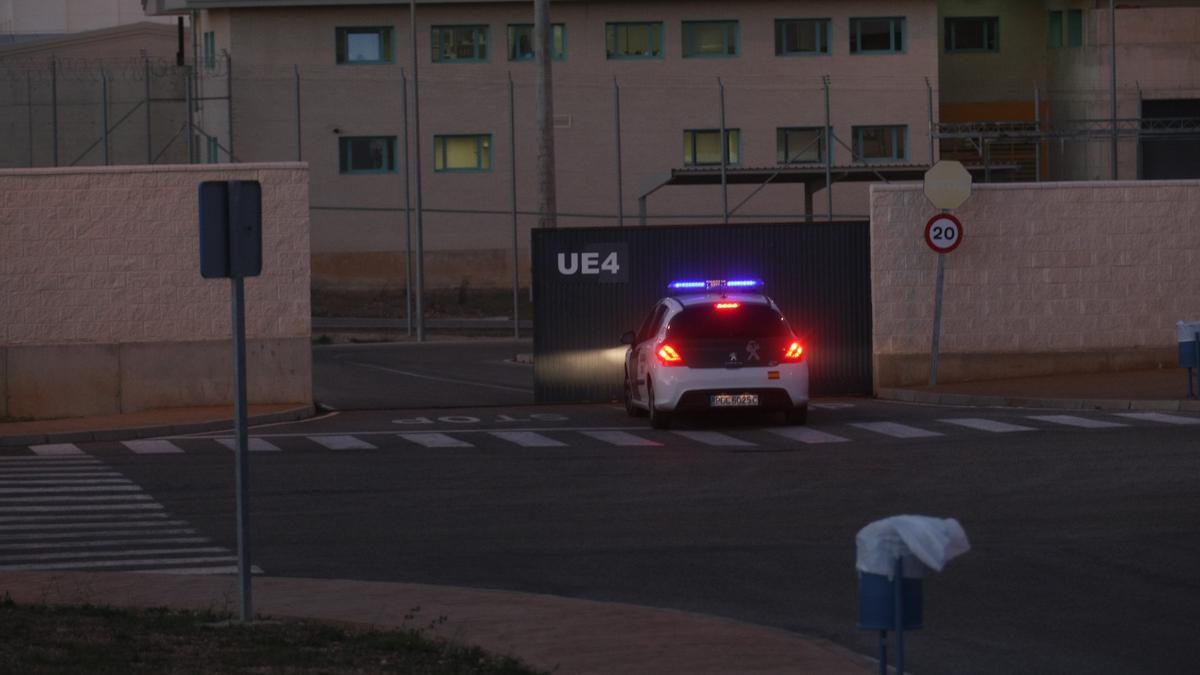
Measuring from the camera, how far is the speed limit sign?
26.4m

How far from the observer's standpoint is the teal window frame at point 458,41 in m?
54.7

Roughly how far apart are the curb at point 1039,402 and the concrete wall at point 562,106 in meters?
27.1

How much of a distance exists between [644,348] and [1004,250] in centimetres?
702

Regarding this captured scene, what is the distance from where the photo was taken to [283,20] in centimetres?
5409

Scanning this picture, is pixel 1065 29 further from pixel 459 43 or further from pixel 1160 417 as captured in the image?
pixel 1160 417

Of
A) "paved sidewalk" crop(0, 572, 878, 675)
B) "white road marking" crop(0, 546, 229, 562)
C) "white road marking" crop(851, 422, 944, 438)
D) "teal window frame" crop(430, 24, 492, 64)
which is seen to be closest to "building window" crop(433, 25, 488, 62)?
"teal window frame" crop(430, 24, 492, 64)

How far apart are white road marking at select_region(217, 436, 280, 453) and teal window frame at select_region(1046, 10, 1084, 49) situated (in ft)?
133

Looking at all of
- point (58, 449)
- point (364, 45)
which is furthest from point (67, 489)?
point (364, 45)

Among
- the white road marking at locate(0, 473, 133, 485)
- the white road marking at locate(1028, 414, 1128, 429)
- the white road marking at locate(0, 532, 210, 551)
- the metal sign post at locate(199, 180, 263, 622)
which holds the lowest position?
the white road marking at locate(0, 532, 210, 551)

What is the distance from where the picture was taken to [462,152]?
5356 centimetres

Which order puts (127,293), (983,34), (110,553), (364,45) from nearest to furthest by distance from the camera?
(110,553) < (127,293) < (364,45) < (983,34)

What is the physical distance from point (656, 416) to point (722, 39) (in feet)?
114

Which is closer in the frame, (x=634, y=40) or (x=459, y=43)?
(x=459, y=43)

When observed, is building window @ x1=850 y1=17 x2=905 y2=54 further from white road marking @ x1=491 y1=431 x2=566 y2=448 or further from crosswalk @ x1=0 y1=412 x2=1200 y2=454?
white road marking @ x1=491 y1=431 x2=566 y2=448
